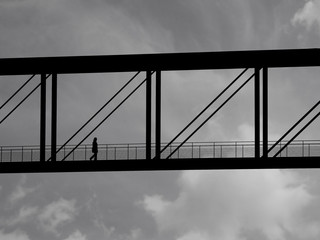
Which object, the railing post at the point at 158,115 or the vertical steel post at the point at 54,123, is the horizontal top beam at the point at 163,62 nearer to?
the railing post at the point at 158,115

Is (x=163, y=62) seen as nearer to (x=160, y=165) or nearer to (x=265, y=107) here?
(x=160, y=165)

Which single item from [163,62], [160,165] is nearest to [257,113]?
[163,62]

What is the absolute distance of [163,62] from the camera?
35.6m

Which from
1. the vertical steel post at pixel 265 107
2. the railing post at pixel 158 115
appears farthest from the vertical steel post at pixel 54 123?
the vertical steel post at pixel 265 107

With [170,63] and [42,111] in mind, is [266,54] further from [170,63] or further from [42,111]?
[42,111]

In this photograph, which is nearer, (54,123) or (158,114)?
(158,114)

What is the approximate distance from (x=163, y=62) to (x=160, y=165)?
4.00 m

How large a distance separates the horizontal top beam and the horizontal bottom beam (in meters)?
3.60

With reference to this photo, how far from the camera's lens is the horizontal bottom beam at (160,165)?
35.6 meters

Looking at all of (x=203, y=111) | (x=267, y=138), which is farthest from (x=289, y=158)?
(x=203, y=111)

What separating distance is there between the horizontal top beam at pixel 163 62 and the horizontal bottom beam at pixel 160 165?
3.60 metres

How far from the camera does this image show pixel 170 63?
35.7 meters

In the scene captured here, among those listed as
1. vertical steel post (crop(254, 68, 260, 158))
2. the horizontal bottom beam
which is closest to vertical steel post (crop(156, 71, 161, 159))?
the horizontal bottom beam

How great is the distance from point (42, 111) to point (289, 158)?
9767 millimetres
